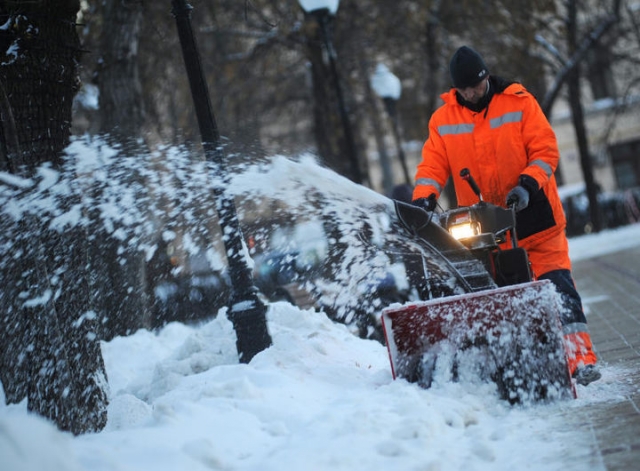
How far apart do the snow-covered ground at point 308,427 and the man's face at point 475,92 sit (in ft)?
5.89

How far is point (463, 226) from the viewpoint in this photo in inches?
188

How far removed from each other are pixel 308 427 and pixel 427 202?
1.75 metres

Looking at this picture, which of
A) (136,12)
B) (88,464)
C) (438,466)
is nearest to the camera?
(88,464)

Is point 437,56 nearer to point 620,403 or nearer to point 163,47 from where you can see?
point 163,47

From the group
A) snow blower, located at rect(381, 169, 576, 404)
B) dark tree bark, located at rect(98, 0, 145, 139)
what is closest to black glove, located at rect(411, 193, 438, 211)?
snow blower, located at rect(381, 169, 576, 404)

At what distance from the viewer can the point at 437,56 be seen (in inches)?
809

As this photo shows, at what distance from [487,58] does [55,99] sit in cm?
1623

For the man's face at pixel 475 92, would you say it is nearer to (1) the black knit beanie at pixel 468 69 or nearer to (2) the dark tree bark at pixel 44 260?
(1) the black knit beanie at pixel 468 69

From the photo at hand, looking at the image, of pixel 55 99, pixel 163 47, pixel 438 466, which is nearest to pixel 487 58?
pixel 163 47

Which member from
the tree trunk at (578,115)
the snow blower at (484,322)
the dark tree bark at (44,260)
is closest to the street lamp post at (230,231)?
the dark tree bark at (44,260)

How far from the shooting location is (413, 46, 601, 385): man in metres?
4.93

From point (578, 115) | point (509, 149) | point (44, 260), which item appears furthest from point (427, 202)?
point (578, 115)

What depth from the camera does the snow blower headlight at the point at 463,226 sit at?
4.72 meters

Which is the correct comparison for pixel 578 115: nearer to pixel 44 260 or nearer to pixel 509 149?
pixel 509 149
